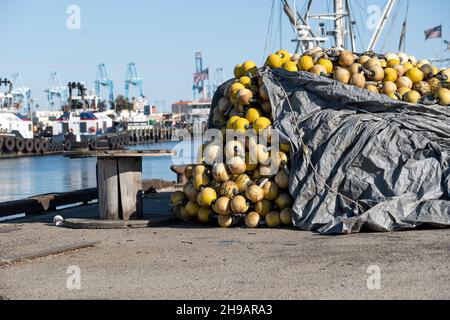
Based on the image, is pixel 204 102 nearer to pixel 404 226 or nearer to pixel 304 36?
pixel 304 36

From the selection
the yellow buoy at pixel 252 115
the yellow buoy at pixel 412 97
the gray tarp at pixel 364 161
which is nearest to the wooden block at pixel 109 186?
the yellow buoy at pixel 252 115

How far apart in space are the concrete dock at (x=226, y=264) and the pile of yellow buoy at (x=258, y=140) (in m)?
0.33

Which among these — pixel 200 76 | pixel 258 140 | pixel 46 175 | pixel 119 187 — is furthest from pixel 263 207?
pixel 200 76

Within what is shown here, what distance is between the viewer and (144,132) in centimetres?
9838

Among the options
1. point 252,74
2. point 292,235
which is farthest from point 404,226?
point 252,74

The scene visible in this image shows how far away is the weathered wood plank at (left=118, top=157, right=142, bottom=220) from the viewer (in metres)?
11.0

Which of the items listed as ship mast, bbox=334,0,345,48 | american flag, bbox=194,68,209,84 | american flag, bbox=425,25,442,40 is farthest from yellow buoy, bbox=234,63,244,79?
american flag, bbox=194,68,209,84

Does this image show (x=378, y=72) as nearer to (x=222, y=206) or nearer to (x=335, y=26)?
(x=222, y=206)

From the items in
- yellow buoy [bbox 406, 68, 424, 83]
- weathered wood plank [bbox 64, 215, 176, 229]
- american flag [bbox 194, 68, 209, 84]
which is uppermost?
american flag [bbox 194, 68, 209, 84]

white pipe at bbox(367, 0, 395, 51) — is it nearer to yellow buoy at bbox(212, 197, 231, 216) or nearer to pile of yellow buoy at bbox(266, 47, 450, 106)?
pile of yellow buoy at bbox(266, 47, 450, 106)

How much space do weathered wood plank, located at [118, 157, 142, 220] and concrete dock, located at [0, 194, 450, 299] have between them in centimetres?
63

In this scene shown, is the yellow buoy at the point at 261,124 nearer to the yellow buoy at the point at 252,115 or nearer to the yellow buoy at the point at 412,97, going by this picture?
the yellow buoy at the point at 252,115

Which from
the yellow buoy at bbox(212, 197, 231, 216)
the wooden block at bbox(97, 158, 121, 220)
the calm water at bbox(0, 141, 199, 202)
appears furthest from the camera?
the calm water at bbox(0, 141, 199, 202)

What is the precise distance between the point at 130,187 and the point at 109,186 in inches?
11.5
